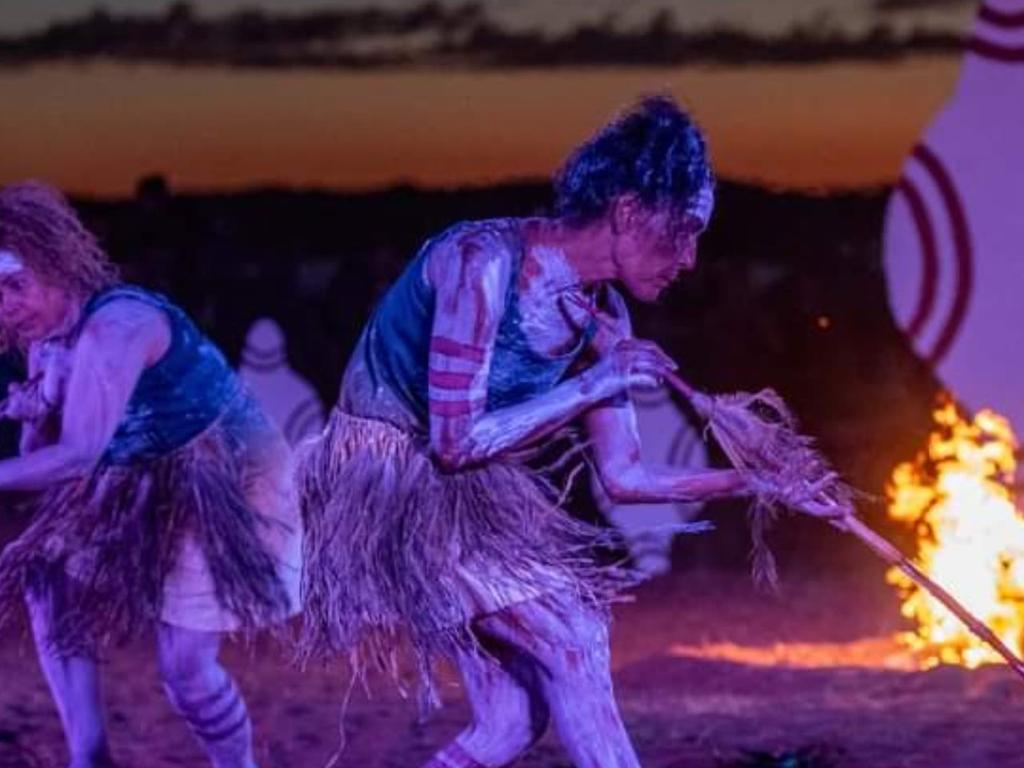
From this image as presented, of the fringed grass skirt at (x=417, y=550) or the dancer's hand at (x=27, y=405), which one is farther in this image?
the dancer's hand at (x=27, y=405)

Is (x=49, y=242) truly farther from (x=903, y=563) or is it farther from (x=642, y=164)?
(x=903, y=563)

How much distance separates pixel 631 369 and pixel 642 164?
33 cm

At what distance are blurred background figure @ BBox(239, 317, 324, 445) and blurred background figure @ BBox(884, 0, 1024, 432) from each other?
2.05 m

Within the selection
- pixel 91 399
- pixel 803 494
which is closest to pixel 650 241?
pixel 803 494

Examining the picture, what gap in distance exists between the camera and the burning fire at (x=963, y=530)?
7.89 metres

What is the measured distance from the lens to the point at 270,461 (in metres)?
5.03

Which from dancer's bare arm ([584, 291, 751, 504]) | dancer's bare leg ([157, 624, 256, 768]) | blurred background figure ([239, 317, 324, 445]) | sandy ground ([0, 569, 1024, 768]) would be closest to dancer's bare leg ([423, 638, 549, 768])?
dancer's bare arm ([584, 291, 751, 504])

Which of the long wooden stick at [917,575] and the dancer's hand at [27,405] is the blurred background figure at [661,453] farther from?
the long wooden stick at [917,575]

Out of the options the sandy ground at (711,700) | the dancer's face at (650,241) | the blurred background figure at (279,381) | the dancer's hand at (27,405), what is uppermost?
the dancer's face at (650,241)

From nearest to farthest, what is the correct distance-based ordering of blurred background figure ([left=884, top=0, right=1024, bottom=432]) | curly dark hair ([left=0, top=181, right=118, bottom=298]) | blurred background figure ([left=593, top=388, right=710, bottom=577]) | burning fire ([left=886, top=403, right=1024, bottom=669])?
1. curly dark hair ([left=0, top=181, right=118, bottom=298])
2. burning fire ([left=886, top=403, right=1024, bottom=669])
3. blurred background figure ([left=884, top=0, right=1024, bottom=432])
4. blurred background figure ([left=593, top=388, right=710, bottom=577])

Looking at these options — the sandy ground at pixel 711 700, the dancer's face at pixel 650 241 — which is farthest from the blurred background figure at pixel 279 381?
the dancer's face at pixel 650 241

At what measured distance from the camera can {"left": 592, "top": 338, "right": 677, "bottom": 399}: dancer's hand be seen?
389cm

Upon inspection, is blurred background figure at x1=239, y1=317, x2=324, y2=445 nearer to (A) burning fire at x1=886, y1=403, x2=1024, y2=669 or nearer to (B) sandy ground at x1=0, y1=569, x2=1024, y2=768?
(B) sandy ground at x1=0, y1=569, x2=1024, y2=768

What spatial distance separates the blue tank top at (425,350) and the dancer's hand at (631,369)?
19cm
